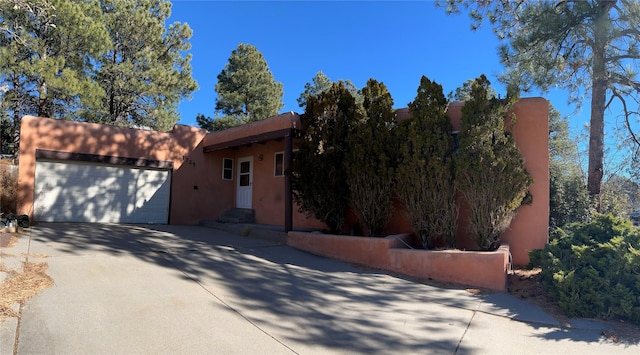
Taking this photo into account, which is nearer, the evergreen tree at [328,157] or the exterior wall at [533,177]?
the exterior wall at [533,177]

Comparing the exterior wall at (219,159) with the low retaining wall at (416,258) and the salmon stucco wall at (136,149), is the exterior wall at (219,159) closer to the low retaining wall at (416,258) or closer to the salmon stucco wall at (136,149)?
the salmon stucco wall at (136,149)

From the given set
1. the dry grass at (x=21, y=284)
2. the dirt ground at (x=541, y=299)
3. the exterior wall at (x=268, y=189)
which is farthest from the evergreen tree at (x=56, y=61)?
the dirt ground at (x=541, y=299)

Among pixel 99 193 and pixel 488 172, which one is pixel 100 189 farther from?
pixel 488 172

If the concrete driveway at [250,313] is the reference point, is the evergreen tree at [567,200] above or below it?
above

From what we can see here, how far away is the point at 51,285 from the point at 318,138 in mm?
6307

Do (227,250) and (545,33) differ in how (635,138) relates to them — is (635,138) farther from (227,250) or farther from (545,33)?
(227,250)

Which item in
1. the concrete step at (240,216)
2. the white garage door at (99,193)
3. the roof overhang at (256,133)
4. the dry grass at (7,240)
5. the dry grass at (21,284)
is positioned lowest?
the dry grass at (21,284)

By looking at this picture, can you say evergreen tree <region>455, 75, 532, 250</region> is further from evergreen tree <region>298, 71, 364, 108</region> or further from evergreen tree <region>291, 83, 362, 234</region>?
evergreen tree <region>298, 71, 364, 108</region>

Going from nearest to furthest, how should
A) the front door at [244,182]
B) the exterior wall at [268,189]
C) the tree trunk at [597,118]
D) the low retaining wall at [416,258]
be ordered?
the low retaining wall at [416,258]
the tree trunk at [597,118]
the exterior wall at [268,189]
the front door at [244,182]

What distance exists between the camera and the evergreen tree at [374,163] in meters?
8.95

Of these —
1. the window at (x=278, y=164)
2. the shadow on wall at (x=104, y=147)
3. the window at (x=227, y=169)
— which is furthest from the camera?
the window at (x=227, y=169)

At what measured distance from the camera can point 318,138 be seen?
9.88 metres

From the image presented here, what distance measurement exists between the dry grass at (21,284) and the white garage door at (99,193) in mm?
6690

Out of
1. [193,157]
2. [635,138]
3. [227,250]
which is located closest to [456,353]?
[227,250]
